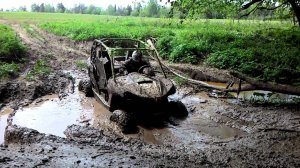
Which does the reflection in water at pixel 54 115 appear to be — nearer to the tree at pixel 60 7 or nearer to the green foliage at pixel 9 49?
the green foliage at pixel 9 49

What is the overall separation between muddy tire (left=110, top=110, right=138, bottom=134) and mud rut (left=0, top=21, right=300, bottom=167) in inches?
6.8

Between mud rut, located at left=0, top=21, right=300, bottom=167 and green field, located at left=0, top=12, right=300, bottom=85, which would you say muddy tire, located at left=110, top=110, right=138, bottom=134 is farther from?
green field, located at left=0, top=12, right=300, bottom=85

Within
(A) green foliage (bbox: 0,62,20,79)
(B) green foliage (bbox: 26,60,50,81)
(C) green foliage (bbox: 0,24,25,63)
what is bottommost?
(B) green foliage (bbox: 26,60,50,81)

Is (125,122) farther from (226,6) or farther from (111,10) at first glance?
(111,10)

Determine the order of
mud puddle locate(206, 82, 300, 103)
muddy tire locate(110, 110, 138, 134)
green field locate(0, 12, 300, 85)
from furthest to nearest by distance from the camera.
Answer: green field locate(0, 12, 300, 85) < mud puddle locate(206, 82, 300, 103) < muddy tire locate(110, 110, 138, 134)

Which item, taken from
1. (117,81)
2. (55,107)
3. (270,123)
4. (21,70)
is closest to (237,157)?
(270,123)

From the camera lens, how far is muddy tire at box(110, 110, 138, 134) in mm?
8227

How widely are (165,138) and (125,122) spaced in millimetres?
1035

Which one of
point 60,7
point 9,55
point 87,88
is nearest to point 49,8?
point 60,7

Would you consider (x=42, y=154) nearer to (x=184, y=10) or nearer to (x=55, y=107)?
(x=55, y=107)

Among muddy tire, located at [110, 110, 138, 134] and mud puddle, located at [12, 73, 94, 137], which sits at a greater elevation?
muddy tire, located at [110, 110, 138, 134]

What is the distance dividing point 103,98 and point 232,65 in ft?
24.6

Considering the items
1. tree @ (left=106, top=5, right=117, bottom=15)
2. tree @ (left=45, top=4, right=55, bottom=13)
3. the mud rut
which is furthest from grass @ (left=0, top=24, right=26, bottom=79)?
tree @ (left=45, top=4, right=55, bottom=13)

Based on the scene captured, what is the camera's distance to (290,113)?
9.09 meters
